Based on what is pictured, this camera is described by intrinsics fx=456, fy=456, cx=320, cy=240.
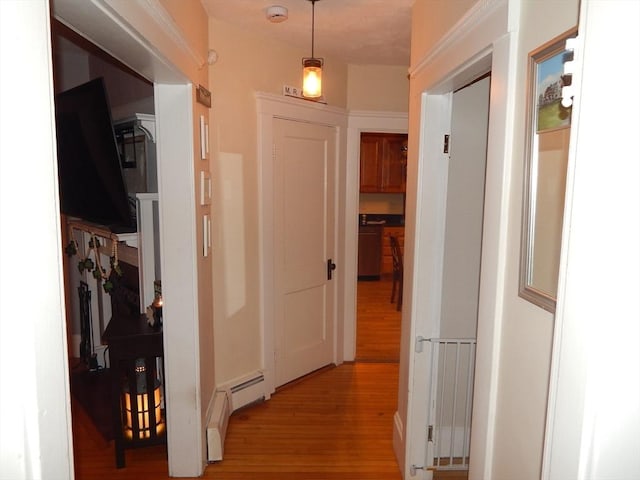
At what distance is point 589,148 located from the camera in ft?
2.02

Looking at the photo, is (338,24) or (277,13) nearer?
(277,13)

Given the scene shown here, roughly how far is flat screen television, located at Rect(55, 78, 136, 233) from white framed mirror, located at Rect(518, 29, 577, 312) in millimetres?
2166

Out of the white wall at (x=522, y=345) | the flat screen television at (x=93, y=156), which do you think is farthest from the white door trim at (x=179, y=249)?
the white wall at (x=522, y=345)

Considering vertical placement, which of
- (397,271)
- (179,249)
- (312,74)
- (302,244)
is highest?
(312,74)

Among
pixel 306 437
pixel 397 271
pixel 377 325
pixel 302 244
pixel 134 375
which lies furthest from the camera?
pixel 397 271

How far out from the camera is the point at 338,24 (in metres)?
2.80

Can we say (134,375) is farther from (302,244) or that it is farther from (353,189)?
(353,189)

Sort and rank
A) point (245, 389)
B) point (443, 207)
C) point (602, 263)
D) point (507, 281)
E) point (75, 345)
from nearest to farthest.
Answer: point (602, 263)
point (507, 281)
point (443, 207)
point (245, 389)
point (75, 345)

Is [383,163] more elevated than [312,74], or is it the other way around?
[312,74]

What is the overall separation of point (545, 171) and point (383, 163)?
6.26 m

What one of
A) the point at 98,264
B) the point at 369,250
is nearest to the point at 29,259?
the point at 98,264

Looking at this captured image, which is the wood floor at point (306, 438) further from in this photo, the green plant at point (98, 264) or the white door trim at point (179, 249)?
the green plant at point (98, 264)

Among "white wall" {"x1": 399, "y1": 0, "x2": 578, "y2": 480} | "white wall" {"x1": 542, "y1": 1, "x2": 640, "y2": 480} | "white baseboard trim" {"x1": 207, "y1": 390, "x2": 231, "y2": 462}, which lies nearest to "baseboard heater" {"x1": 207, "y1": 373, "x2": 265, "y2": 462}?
"white baseboard trim" {"x1": 207, "y1": 390, "x2": 231, "y2": 462}

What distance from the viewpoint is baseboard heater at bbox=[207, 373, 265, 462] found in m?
2.58
